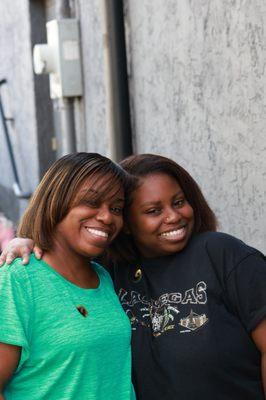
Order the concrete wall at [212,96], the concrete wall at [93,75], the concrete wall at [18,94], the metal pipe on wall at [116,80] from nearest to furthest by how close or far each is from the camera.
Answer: the concrete wall at [212,96] → the metal pipe on wall at [116,80] → the concrete wall at [93,75] → the concrete wall at [18,94]

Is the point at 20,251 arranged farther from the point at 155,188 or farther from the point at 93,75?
the point at 93,75

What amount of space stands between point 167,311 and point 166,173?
517mm

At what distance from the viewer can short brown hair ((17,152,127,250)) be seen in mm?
2775

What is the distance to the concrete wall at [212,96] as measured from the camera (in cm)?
441

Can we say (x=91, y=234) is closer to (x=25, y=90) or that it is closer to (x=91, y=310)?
(x=91, y=310)

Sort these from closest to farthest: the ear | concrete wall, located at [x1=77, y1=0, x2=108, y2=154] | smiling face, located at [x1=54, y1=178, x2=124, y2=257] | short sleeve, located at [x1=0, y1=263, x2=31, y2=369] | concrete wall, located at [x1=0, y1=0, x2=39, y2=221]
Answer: short sleeve, located at [x1=0, y1=263, x2=31, y2=369] → smiling face, located at [x1=54, y1=178, x2=124, y2=257] → the ear → concrete wall, located at [x1=77, y1=0, x2=108, y2=154] → concrete wall, located at [x1=0, y1=0, x2=39, y2=221]

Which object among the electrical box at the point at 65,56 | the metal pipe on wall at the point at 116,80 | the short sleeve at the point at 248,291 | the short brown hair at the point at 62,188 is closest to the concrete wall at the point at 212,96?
the metal pipe on wall at the point at 116,80

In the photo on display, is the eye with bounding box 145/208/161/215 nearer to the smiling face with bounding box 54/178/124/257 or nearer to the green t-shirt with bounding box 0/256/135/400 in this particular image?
the smiling face with bounding box 54/178/124/257

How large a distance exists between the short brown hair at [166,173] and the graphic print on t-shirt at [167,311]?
0.21 metres

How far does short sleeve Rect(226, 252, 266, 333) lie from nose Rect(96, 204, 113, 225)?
0.43m

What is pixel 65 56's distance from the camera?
708cm

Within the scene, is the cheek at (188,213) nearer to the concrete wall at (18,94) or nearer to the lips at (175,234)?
the lips at (175,234)

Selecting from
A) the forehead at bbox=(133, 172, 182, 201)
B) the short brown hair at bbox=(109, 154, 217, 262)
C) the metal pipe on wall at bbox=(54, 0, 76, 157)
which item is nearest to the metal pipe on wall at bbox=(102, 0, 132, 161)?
the metal pipe on wall at bbox=(54, 0, 76, 157)

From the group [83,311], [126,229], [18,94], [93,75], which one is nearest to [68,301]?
[83,311]
